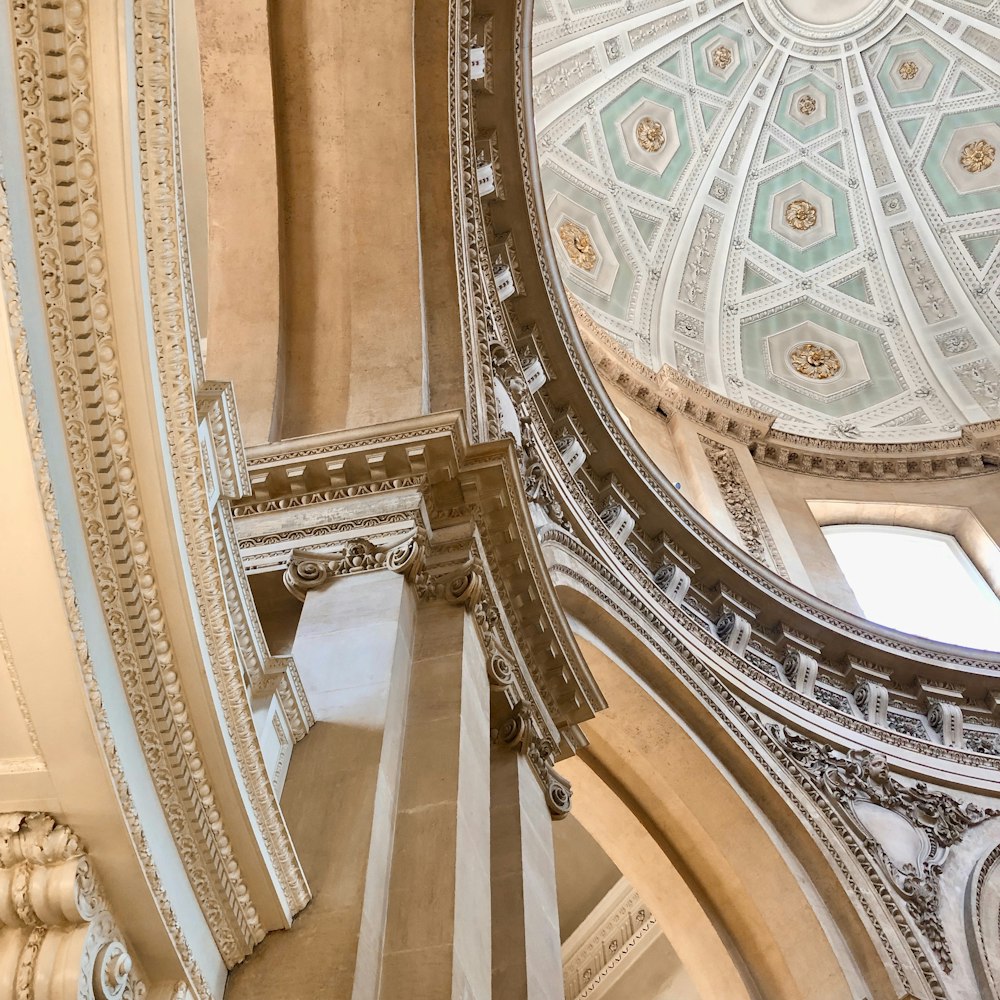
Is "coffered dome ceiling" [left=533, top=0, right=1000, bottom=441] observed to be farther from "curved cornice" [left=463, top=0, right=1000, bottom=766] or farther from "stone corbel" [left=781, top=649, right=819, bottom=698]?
"stone corbel" [left=781, top=649, right=819, bottom=698]

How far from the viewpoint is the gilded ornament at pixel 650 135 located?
71.9 ft

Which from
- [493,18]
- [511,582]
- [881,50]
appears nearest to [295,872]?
[511,582]

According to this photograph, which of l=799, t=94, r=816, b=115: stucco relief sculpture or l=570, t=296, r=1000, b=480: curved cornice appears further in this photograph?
l=799, t=94, r=816, b=115: stucco relief sculpture

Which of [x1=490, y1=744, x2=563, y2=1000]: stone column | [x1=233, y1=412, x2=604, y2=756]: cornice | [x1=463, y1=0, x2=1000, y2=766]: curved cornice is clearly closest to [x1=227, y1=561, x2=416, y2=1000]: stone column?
[x1=233, y1=412, x2=604, y2=756]: cornice

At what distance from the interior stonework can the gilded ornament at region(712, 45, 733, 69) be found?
189 inches

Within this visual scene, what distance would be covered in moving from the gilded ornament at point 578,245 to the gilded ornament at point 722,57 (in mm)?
6506

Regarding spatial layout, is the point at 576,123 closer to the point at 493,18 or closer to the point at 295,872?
the point at 493,18

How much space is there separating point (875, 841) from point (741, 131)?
1789 cm

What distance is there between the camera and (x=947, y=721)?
11.0m

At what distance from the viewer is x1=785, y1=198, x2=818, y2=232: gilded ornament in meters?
23.0

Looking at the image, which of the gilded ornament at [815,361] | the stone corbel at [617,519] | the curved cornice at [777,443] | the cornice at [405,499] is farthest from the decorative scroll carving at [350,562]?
the gilded ornament at [815,361]

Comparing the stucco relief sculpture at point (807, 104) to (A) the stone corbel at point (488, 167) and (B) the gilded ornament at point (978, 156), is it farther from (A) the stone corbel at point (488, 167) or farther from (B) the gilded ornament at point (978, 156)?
(A) the stone corbel at point (488, 167)

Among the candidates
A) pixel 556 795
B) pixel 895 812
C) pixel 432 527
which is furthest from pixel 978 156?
pixel 556 795

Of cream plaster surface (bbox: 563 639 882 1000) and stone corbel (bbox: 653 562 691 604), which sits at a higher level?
stone corbel (bbox: 653 562 691 604)
